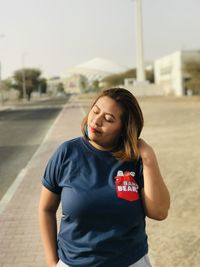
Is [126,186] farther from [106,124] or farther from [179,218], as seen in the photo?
[179,218]

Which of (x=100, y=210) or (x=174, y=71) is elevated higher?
(x=174, y=71)

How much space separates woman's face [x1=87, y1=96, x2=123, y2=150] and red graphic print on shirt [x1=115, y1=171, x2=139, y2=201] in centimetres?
17

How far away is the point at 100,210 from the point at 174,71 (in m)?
82.0

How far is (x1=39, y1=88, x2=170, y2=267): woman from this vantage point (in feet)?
6.64

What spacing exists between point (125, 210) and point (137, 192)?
93 millimetres

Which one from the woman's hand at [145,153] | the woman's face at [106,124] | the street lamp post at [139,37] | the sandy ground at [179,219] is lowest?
the sandy ground at [179,219]

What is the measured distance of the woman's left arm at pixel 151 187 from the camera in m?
2.04

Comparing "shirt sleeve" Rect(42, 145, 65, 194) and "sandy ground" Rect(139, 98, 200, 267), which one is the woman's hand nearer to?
"shirt sleeve" Rect(42, 145, 65, 194)

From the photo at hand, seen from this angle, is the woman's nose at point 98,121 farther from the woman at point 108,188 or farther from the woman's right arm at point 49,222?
the woman's right arm at point 49,222

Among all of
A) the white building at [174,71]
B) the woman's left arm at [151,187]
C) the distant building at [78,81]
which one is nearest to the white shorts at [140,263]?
the woman's left arm at [151,187]

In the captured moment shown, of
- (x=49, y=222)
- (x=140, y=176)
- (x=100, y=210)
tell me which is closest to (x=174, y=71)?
(x=49, y=222)

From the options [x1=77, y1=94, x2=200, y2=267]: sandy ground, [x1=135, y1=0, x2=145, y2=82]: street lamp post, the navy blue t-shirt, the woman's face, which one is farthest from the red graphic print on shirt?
[x1=135, y1=0, x2=145, y2=82]: street lamp post

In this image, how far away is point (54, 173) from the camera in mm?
2188

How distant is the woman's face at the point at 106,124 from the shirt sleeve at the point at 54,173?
0.59 feet
